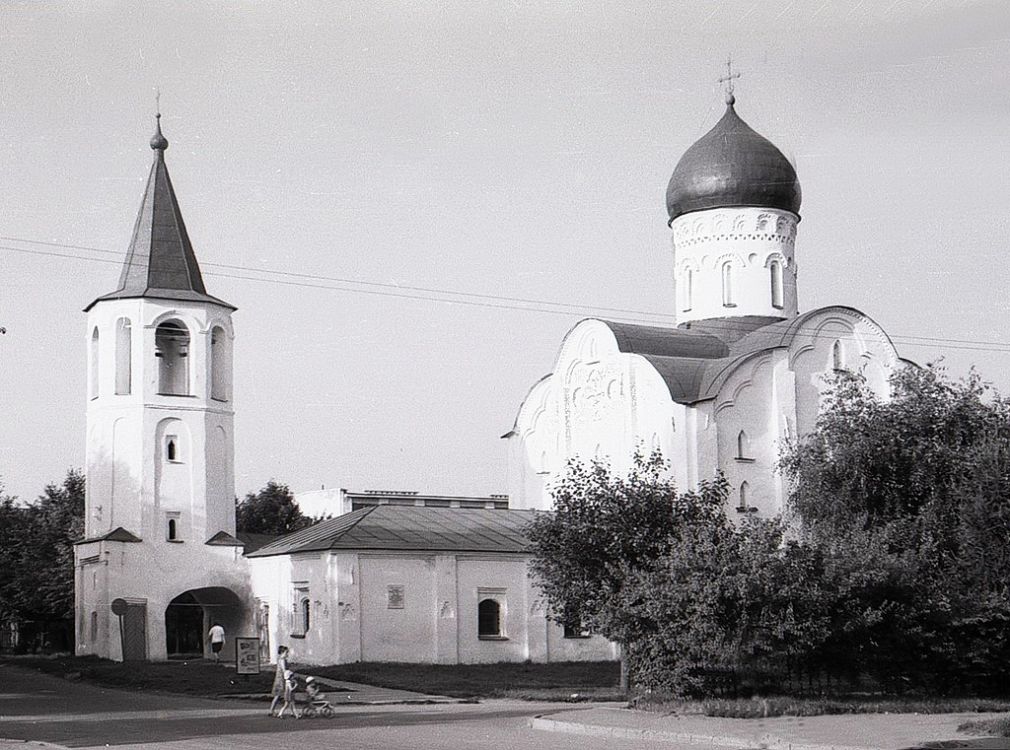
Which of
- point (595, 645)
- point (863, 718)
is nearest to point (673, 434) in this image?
point (595, 645)

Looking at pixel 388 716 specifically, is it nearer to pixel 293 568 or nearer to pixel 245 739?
pixel 245 739

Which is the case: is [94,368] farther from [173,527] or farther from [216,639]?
[216,639]

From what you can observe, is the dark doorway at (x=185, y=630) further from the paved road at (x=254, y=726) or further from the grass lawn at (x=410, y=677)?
the paved road at (x=254, y=726)

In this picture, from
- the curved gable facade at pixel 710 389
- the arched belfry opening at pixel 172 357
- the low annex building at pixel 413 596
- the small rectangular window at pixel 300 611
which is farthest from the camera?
the arched belfry opening at pixel 172 357

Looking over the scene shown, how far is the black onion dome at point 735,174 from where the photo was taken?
44.1 metres

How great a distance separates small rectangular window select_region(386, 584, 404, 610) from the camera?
37531 mm

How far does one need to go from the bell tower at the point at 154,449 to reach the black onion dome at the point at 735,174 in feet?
47.0

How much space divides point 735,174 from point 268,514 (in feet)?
108

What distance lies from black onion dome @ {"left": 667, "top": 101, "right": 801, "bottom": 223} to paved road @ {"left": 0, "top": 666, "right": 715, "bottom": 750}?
21.0 metres

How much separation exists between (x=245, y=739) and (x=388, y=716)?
504cm

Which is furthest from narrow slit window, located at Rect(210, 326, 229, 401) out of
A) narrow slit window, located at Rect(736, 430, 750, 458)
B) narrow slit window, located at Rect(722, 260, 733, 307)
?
narrow slit window, located at Rect(736, 430, 750, 458)

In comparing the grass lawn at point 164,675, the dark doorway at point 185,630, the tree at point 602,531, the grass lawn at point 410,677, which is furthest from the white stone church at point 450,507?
the tree at point 602,531

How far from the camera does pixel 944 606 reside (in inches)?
958

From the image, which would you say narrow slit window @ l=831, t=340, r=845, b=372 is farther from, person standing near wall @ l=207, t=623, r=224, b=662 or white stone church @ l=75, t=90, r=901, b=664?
person standing near wall @ l=207, t=623, r=224, b=662
